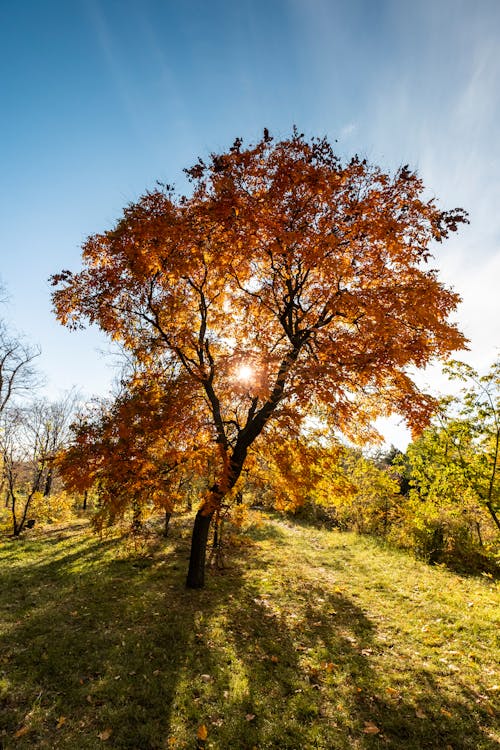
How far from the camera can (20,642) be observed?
645cm

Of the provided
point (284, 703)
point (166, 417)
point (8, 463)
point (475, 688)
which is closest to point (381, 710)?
point (284, 703)

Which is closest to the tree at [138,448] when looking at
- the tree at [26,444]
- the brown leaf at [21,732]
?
the brown leaf at [21,732]

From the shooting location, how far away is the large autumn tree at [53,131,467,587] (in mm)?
6730

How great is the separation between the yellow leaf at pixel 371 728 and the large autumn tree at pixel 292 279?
13.8 ft

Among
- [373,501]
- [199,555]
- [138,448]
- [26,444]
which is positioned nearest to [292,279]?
[138,448]

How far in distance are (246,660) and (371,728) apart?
86.0 inches

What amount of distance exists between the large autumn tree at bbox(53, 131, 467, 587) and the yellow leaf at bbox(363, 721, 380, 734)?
420 cm

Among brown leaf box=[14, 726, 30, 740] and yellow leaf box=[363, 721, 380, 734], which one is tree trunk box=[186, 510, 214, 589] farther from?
yellow leaf box=[363, 721, 380, 734]

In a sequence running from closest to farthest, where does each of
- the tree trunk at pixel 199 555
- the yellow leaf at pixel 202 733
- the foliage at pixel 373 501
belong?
1. the yellow leaf at pixel 202 733
2. the tree trunk at pixel 199 555
3. the foliage at pixel 373 501

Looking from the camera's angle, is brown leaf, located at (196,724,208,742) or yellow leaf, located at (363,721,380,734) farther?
yellow leaf, located at (363,721,380,734)

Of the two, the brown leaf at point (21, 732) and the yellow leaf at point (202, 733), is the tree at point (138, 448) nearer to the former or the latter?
the brown leaf at point (21, 732)

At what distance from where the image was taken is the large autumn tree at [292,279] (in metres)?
6.73

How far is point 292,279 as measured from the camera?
869 cm

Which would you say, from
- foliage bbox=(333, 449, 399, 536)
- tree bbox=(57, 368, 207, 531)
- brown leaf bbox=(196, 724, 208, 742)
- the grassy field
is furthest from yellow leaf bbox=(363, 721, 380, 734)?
foliage bbox=(333, 449, 399, 536)
